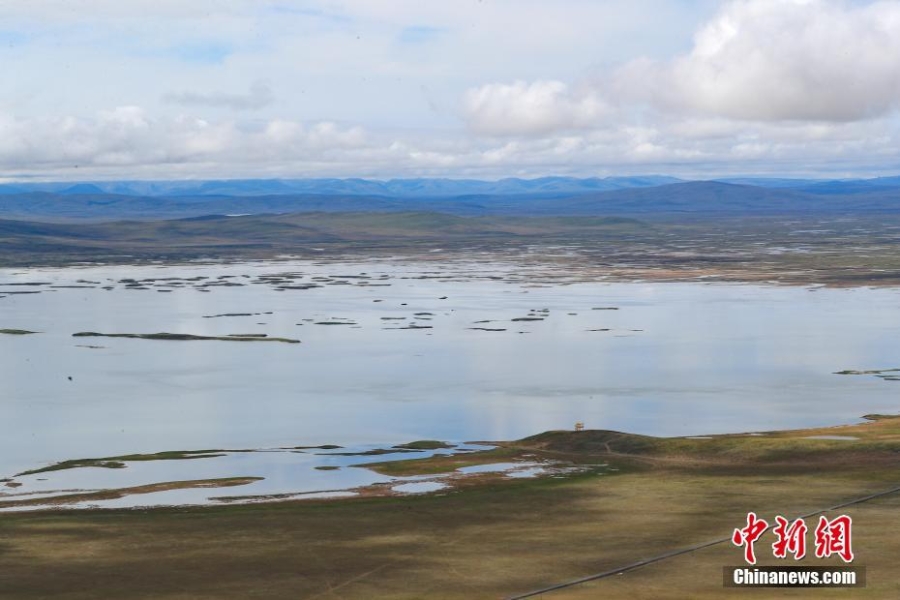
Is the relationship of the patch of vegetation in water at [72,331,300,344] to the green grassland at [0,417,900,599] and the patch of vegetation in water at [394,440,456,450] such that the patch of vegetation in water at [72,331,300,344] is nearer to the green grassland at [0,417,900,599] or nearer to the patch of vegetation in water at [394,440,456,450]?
the patch of vegetation in water at [394,440,456,450]

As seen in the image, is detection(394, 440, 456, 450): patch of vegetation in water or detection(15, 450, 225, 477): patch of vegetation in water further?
detection(394, 440, 456, 450): patch of vegetation in water

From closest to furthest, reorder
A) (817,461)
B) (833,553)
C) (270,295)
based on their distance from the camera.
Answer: (833,553), (817,461), (270,295)

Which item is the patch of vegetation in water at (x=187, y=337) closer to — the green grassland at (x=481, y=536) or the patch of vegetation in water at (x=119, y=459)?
the patch of vegetation in water at (x=119, y=459)

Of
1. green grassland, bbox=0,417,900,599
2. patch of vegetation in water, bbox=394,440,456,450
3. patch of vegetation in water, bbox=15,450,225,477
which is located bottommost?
patch of vegetation in water, bbox=394,440,456,450

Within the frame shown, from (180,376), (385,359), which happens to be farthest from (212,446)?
(385,359)

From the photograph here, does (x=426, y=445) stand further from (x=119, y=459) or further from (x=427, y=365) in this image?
(x=427, y=365)

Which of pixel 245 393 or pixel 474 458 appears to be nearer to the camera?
pixel 474 458

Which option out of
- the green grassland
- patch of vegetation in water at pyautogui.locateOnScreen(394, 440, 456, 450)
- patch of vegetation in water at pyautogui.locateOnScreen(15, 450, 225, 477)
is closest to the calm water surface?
patch of vegetation in water at pyautogui.locateOnScreen(394, 440, 456, 450)

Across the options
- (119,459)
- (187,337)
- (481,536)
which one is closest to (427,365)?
(187,337)

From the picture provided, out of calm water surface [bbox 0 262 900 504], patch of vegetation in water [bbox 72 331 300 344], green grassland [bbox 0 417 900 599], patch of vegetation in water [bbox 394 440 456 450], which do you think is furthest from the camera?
patch of vegetation in water [bbox 72 331 300 344]

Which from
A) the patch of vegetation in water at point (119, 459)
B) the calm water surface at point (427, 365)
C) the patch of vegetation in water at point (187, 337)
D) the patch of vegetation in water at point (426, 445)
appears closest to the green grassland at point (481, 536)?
the patch of vegetation in water at point (426, 445)

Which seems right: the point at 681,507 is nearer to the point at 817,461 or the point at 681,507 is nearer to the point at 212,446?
the point at 817,461
